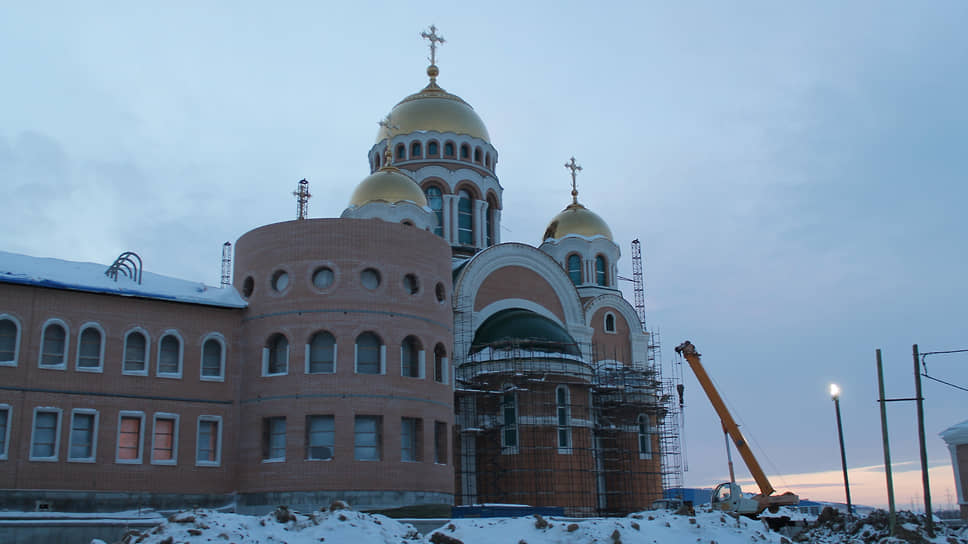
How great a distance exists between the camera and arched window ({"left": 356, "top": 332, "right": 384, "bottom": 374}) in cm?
2705

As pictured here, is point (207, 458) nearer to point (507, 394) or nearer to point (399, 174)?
point (507, 394)

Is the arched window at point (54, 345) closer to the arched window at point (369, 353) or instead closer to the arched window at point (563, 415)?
the arched window at point (369, 353)

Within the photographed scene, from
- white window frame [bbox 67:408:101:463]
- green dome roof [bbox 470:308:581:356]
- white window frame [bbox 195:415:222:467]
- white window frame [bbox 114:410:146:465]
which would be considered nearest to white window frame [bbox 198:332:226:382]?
white window frame [bbox 195:415:222:467]

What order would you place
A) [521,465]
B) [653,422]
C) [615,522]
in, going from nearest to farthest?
[615,522] < [521,465] < [653,422]

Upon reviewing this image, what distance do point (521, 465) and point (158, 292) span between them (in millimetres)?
13862

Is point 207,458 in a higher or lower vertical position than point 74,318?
lower

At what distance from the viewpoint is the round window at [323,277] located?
2720 cm

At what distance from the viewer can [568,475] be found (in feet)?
108

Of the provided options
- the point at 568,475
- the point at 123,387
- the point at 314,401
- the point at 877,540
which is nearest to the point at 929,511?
the point at 877,540

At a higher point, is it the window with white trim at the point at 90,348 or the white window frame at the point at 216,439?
the window with white trim at the point at 90,348

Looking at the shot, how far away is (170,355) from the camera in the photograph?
26562 millimetres

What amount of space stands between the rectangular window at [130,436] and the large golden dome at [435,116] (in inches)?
864

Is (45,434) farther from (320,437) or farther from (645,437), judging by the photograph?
(645,437)

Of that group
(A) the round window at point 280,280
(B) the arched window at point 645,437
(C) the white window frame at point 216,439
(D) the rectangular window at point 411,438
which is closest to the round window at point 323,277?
(A) the round window at point 280,280
